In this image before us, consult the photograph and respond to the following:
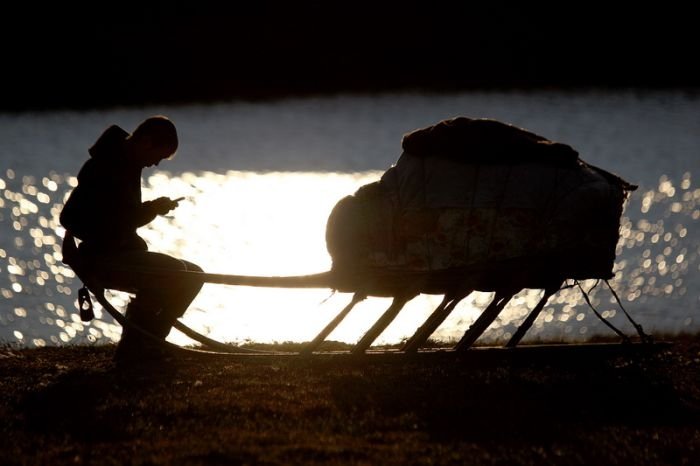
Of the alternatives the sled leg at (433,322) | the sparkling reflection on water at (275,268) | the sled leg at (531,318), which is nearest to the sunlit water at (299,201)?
the sparkling reflection on water at (275,268)

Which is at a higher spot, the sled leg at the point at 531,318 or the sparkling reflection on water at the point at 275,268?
the sled leg at the point at 531,318

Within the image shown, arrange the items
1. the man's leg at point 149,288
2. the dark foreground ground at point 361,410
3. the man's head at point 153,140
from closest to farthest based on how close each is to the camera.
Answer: the dark foreground ground at point 361,410, the man's head at point 153,140, the man's leg at point 149,288

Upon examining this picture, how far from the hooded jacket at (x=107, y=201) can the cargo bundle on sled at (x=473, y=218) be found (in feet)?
3.02

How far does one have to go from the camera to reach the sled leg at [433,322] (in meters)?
11.0

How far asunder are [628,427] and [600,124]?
58269 millimetres

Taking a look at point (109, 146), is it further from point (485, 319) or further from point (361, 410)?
point (485, 319)

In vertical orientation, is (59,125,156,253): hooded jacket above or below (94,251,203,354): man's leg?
above

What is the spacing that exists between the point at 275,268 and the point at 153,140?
20.4 m

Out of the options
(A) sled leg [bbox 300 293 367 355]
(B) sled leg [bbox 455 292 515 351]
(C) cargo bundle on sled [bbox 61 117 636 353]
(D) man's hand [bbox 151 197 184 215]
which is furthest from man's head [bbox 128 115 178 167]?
(B) sled leg [bbox 455 292 515 351]

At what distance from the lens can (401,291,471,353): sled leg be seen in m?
11.0

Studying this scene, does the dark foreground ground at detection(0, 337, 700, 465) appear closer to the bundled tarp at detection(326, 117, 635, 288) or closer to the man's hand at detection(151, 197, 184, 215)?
the bundled tarp at detection(326, 117, 635, 288)

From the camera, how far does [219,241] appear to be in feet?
119

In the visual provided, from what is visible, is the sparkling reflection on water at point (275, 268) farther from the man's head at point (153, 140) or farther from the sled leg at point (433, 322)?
the man's head at point (153, 140)

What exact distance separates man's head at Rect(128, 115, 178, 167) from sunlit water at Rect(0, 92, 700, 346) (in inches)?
222
